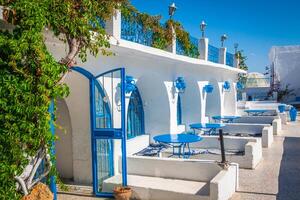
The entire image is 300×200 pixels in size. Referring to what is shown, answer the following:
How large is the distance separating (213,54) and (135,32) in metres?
8.60

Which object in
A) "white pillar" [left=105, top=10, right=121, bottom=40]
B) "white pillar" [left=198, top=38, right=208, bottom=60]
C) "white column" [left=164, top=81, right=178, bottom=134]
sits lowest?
"white column" [left=164, top=81, right=178, bottom=134]

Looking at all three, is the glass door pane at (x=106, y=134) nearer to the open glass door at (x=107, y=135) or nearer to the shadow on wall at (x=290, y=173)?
the open glass door at (x=107, y=135)

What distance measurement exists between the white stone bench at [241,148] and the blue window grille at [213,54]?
5.92 m

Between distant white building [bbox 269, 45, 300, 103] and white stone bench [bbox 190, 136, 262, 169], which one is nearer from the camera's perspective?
white stone bench [bbox 190, 136, 262, 169]

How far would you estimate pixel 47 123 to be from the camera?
17.1 ft

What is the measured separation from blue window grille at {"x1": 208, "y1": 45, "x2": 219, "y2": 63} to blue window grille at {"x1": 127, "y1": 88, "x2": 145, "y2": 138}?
5.39m

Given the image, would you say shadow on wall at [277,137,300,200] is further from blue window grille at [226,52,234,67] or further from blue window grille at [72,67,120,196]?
blue window grille at [226,52,234,67]

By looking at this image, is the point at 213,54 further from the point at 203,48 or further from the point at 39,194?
the point at 39,194

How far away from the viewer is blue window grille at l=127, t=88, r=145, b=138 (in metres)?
Answer: 12.0

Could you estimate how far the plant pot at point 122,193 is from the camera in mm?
7238

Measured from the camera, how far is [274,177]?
923 cm

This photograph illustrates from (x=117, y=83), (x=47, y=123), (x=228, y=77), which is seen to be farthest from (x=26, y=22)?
(x=228, y=77)

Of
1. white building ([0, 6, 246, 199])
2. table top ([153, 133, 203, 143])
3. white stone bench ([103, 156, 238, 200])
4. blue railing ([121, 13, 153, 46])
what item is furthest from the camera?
table top ([153, 133, 203, 143])

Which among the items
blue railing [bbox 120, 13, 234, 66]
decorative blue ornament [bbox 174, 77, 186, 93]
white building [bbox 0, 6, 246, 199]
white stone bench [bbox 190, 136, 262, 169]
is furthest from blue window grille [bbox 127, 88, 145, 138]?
blue railing [bbox 120, 13, 234, 66]
